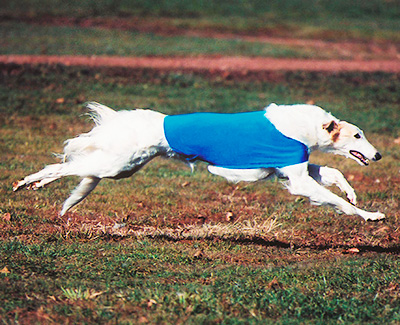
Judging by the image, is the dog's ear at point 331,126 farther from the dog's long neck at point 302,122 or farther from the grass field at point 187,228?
the grass field at point 187,228

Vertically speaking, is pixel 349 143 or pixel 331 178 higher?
pixel 349 143

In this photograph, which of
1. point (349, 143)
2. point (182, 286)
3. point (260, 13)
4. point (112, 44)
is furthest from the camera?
point (260, 13)

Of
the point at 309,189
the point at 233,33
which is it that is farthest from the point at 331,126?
the point at 233,33

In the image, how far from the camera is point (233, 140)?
21.9 feet

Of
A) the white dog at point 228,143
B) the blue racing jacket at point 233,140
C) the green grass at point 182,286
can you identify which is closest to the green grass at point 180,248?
the green grass at point 182,286

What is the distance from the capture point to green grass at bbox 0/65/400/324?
5293 millimetres

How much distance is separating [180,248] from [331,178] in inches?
68.9

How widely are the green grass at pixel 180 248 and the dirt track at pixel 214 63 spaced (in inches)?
163

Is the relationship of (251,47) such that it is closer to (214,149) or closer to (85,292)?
(214,149)

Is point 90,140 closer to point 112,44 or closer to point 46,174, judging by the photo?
point 46,174

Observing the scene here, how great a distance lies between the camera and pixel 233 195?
902cm

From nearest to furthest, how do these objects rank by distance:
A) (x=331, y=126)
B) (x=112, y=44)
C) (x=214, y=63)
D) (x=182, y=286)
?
(x=182, y=286) < (x=331, y=126) < (x=214, y=63) < (x=112, y=44)

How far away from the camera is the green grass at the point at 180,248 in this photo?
17.4 ft

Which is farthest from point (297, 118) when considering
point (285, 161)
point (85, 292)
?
point (85, 292)
